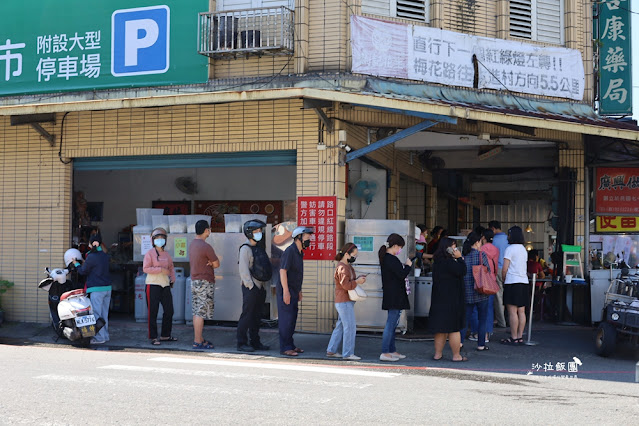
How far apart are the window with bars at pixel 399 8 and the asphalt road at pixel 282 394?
644cm

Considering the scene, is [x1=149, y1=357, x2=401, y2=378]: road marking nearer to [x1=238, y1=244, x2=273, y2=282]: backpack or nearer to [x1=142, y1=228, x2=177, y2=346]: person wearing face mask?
[x1=238, y1=244, x2=273, y2=282]: backpack

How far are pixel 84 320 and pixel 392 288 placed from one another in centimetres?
504

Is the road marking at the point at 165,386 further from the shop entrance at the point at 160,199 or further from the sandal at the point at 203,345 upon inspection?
the shop entrance at the point at 160,199

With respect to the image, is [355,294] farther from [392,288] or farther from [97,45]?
[97,45]

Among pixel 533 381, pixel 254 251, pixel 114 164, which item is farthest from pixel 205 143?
pixel 533 381

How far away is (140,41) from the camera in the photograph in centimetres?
1369

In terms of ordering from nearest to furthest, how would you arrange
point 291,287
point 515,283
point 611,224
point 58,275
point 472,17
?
point 291,287 < point 515,283 < point 58,275 < point 472,17 < point 611,224

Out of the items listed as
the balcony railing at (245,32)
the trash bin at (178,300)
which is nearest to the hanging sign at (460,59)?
the balcony railing at (245,32)

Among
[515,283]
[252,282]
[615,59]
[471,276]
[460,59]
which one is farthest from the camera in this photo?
[615,59]

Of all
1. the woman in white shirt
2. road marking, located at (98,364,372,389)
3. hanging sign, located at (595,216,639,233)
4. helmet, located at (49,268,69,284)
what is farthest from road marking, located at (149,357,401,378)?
hanging sign, located at (595,216,639,233)

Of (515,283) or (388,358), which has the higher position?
(515,283)

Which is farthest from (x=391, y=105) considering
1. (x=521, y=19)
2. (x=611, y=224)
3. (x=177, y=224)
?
(x=611, y=224)

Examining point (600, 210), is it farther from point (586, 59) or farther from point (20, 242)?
point (20, 242)

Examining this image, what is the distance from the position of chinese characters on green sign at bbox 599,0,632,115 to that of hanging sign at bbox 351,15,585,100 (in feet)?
2.22
